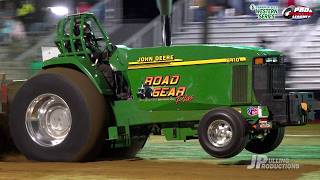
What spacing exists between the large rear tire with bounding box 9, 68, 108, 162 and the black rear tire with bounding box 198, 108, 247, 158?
4.05 feet

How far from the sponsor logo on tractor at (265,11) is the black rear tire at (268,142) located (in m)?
11.4

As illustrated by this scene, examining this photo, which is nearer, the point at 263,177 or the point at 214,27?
the point at 263,177

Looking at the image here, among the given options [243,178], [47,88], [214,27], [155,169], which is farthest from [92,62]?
[214,27]

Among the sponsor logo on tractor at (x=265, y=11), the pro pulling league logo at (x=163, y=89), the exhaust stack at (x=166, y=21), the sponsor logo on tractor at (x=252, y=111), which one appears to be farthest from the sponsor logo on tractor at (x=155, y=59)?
the sponsor logo on tractor at (x=265, y=11)

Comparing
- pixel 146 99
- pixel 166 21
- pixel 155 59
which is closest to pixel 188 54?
pixel 155 59

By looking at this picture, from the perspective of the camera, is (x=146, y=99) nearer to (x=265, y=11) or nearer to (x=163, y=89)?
(x=163, y=89)

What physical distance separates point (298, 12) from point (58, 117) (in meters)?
12.0

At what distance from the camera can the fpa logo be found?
18594 millimetres

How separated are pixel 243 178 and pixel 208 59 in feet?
5.87

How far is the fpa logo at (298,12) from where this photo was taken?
61.0ft

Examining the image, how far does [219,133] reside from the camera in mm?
7094

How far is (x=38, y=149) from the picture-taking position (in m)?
7.89

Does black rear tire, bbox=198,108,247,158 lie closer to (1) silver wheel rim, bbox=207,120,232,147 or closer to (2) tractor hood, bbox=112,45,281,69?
(1) silver wheel rim, bbox=207,120,232,147

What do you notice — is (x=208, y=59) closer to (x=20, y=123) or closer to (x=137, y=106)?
(x=137, y=106)
